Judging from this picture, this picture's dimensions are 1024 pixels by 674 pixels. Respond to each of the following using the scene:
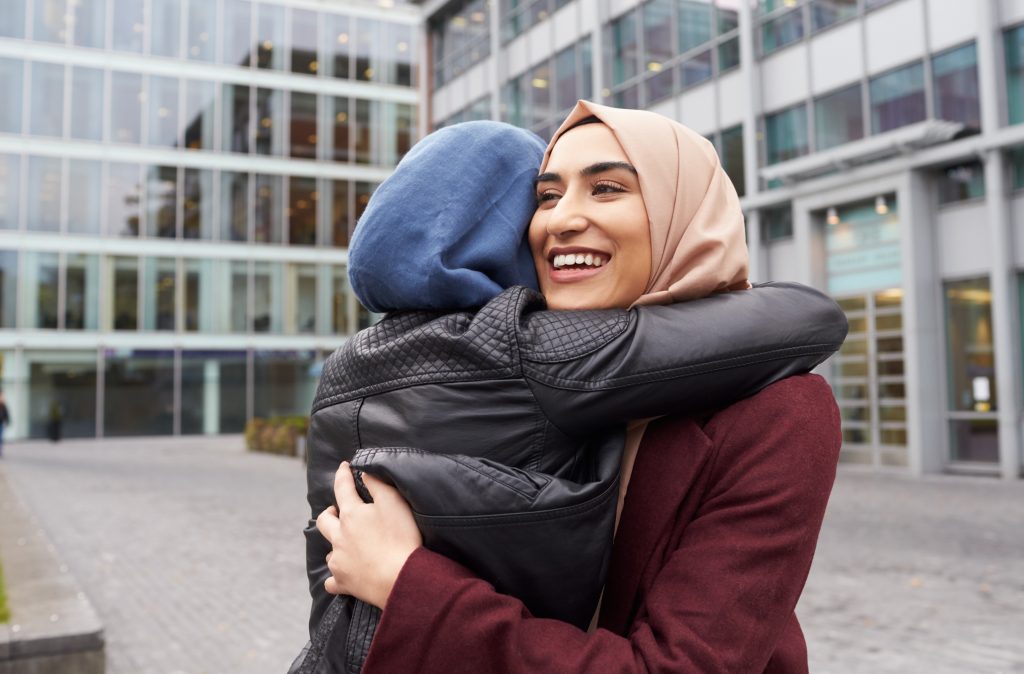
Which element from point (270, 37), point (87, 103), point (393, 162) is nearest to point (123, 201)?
point (87, 103)

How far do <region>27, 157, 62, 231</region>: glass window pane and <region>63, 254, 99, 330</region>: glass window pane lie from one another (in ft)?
5.33

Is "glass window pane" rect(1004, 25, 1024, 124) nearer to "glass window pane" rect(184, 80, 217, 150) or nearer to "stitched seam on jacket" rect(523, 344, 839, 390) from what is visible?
"stitched seam on jacket" rect(523, 344, 839, 390)

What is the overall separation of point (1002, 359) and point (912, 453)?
246 cm

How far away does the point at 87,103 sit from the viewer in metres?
36.8

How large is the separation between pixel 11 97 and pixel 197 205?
783cm

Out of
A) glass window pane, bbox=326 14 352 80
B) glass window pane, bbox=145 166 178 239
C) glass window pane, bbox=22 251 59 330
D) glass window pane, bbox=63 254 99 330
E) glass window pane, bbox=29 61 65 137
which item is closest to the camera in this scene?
glass window pane, bbox=22 251 59 330

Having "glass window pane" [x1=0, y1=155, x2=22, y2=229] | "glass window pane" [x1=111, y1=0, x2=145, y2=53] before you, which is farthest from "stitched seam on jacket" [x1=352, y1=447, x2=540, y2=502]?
"glass window pane" [x1=111, y1=0, x2=145, y2=53]

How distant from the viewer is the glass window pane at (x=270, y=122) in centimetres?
3953

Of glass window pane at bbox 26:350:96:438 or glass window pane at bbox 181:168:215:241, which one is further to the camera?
glass window pane at bbox 181:168:215:241

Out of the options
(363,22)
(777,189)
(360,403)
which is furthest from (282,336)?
(360,403)

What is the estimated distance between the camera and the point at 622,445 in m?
1.47

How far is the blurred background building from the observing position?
16.8 metres

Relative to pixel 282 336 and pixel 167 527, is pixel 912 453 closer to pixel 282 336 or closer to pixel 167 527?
pixel 167 527

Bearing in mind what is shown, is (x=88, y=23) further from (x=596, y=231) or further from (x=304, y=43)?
(x=596, y=231)
